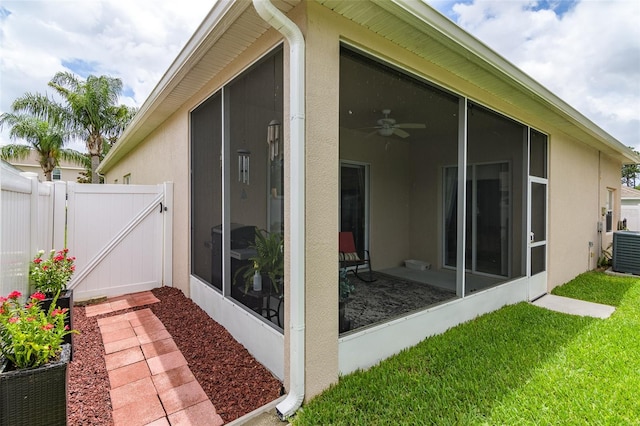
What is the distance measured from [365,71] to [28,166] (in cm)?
2642

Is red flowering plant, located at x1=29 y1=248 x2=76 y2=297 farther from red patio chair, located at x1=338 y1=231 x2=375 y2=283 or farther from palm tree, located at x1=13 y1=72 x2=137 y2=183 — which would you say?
palm tree, located at x1=13 y1=72 x2=137 y2=183

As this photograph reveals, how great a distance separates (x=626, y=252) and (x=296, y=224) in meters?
8.43

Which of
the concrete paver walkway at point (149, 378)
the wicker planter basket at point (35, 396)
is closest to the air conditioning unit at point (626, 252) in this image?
the concrete paver walkway at point (149, 378)

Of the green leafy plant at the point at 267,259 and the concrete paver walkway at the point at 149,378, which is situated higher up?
the green leafy plant at the point at 267,259

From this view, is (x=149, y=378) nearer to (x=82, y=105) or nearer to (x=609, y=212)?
(x=609, y=212)

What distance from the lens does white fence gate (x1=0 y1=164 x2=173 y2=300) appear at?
3979 millimetres

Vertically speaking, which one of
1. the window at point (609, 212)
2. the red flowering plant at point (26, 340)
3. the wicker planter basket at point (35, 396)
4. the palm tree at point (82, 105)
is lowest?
the wicker planter basket at point (35, 396)

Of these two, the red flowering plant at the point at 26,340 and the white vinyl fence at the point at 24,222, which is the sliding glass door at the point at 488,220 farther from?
the white vinyl fence at the point at 24,222

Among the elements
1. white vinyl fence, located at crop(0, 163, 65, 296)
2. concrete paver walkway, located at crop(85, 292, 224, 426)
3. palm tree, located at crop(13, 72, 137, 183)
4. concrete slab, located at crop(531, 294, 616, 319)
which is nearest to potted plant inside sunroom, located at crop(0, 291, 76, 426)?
concrete paver walkway, located at crop(85, 292, 224, 426)

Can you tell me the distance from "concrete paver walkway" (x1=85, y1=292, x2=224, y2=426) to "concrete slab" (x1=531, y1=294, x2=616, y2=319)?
4.82 m

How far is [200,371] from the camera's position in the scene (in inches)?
103

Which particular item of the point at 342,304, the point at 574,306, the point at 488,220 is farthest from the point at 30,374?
the point at 488,220

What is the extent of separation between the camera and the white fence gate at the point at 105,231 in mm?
3979

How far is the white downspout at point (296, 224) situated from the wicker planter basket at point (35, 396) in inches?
50.7
